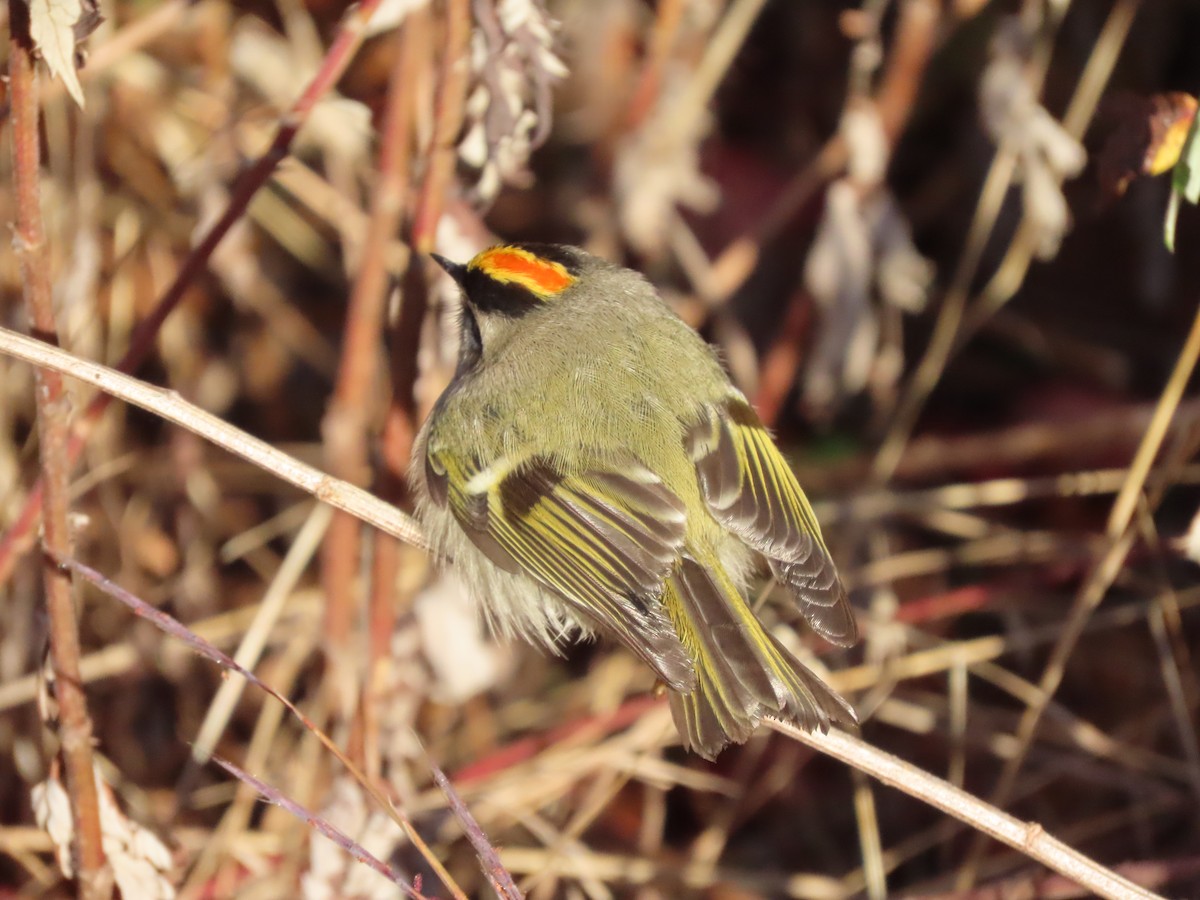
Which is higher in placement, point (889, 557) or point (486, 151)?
point (486, 151)

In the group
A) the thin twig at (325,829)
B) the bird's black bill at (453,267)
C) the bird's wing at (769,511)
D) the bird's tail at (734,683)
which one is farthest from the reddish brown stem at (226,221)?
the bird's tail at (734,683)

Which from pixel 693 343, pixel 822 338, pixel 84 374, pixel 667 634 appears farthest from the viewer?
pixel 822 338

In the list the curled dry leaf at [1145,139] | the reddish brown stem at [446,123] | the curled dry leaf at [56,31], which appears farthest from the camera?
the reddish brown stem at [446,123]

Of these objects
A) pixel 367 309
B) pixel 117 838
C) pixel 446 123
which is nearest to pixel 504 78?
pixel 446 123

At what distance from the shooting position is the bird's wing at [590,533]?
1923 millimetres

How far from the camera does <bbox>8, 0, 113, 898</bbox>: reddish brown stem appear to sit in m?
1.74

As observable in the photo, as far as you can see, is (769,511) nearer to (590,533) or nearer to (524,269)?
(590,533)

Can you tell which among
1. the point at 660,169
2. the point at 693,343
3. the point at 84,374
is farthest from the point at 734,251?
the point at 84,374

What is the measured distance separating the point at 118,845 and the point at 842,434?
236 cm

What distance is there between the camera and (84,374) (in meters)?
1.73

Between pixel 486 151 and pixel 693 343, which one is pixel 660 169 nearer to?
pixel 693 343

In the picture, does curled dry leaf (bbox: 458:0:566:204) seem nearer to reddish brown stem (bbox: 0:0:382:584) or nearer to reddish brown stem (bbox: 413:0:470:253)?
reddish brown stem (bbox: 413:0:470:253)

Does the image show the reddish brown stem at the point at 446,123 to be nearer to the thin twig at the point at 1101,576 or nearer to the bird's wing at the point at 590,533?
the bird's wing at the point at 590,533

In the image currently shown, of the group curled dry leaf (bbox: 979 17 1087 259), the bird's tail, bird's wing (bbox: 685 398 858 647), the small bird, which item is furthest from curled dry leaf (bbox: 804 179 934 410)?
the bird's tail
